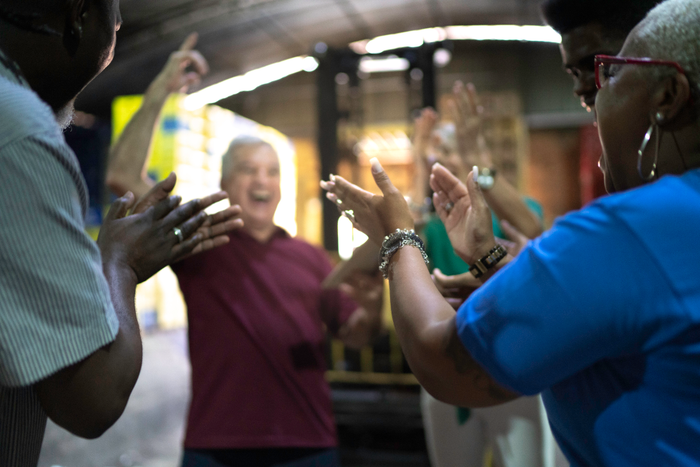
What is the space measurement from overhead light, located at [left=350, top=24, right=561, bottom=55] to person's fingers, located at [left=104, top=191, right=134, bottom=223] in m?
8.15

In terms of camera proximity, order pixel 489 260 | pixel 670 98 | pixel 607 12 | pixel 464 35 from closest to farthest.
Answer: pixel 670 98 → pixel 489 260 → pixel 607 12 → pixel 464 35

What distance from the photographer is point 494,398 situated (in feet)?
2.35

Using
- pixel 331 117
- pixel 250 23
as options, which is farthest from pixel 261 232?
pixel 250 23

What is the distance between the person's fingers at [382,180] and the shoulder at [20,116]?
512 mm

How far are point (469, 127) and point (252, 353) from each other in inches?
46.3

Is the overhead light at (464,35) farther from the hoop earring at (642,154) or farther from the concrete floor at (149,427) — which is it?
the hoop earring at (642,154)

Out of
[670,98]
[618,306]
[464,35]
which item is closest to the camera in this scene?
[618,306]

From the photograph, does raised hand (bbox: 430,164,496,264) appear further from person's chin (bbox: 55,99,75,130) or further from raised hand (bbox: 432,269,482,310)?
person's chin (bbox: 55,99,75,130)

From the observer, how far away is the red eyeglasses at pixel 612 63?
70 cm

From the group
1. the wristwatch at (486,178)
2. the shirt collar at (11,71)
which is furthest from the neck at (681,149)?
the wristwatch at (486,178)

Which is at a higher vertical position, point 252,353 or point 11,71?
point 11,71

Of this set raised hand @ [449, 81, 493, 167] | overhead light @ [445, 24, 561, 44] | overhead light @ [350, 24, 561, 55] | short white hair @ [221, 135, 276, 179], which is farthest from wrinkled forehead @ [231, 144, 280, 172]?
overhead light @ [445, 24, 561, 44]

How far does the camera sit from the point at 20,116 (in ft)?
2.12

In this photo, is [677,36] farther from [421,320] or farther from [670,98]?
[421,320]
